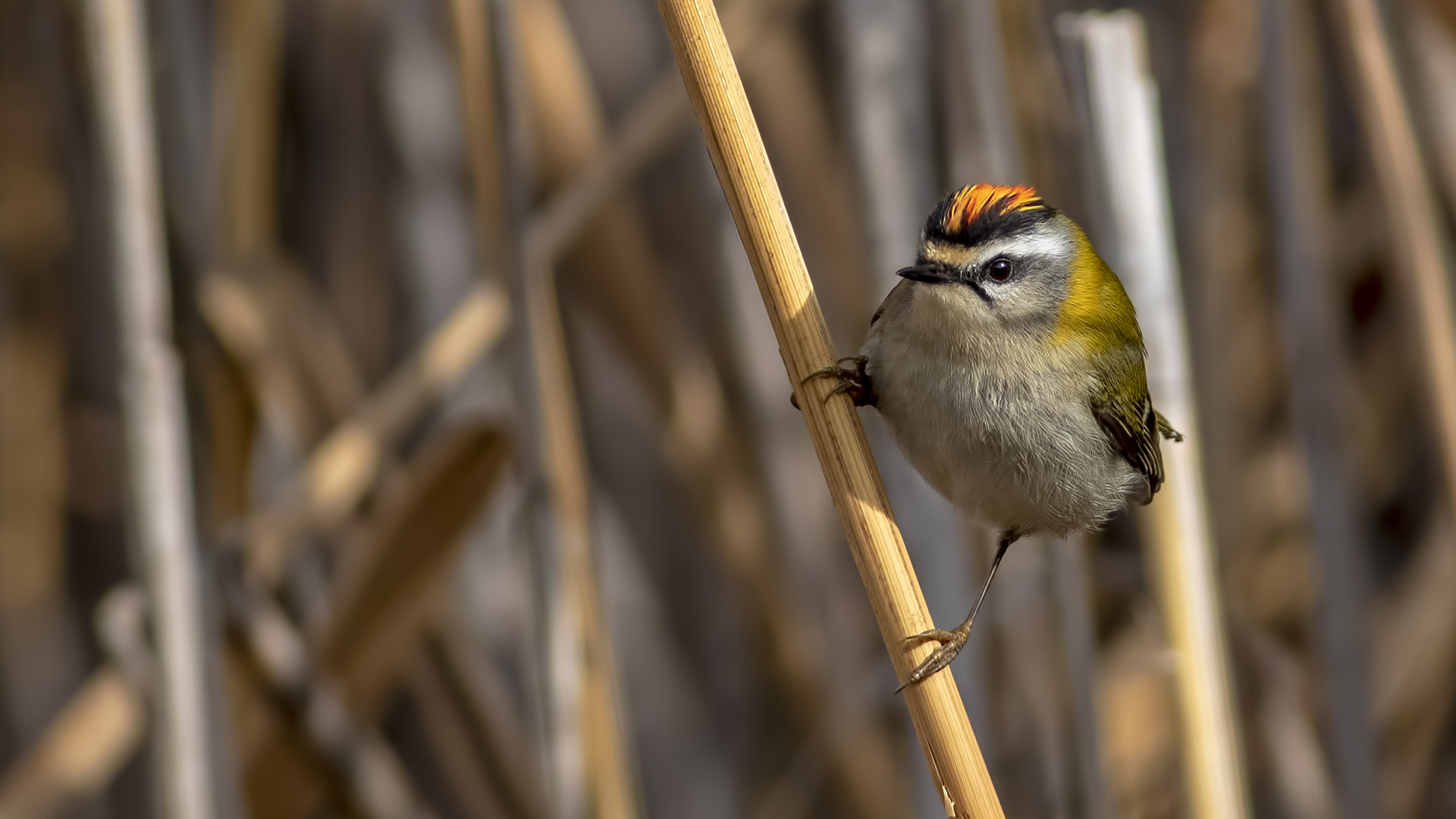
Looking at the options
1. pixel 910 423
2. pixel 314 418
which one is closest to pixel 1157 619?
pixel 910 423

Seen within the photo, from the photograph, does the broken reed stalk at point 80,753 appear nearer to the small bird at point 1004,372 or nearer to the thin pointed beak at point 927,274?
the small bird at point 1004,372

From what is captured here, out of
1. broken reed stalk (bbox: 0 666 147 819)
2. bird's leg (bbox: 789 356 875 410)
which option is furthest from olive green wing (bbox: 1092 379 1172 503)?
broken reed stalk (bbox: 0 666 147 819)

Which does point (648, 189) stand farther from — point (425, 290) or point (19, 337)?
point (19, 337)

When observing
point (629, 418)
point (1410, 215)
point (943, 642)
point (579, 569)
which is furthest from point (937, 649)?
point (629, 418)

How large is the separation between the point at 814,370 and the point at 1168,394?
802mm

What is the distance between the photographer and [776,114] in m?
2.82

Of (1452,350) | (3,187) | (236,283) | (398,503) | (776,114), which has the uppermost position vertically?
(3,187)

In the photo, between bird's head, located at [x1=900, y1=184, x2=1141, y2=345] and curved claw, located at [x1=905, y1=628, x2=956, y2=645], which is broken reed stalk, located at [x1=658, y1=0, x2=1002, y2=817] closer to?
curved claw, located at [x1=905, y1=628, x2=956, y2=645]

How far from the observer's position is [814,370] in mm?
1255

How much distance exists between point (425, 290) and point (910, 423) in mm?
1602

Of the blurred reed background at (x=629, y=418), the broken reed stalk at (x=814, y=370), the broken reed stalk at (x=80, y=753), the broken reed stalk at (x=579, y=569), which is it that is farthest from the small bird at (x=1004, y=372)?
the broken reed stalk at (x=80, y=753)

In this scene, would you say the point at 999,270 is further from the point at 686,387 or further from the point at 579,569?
the point at 686,387

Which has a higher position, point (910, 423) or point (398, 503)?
point (398, 503)

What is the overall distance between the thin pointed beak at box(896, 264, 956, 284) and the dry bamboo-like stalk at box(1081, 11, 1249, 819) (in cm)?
35
